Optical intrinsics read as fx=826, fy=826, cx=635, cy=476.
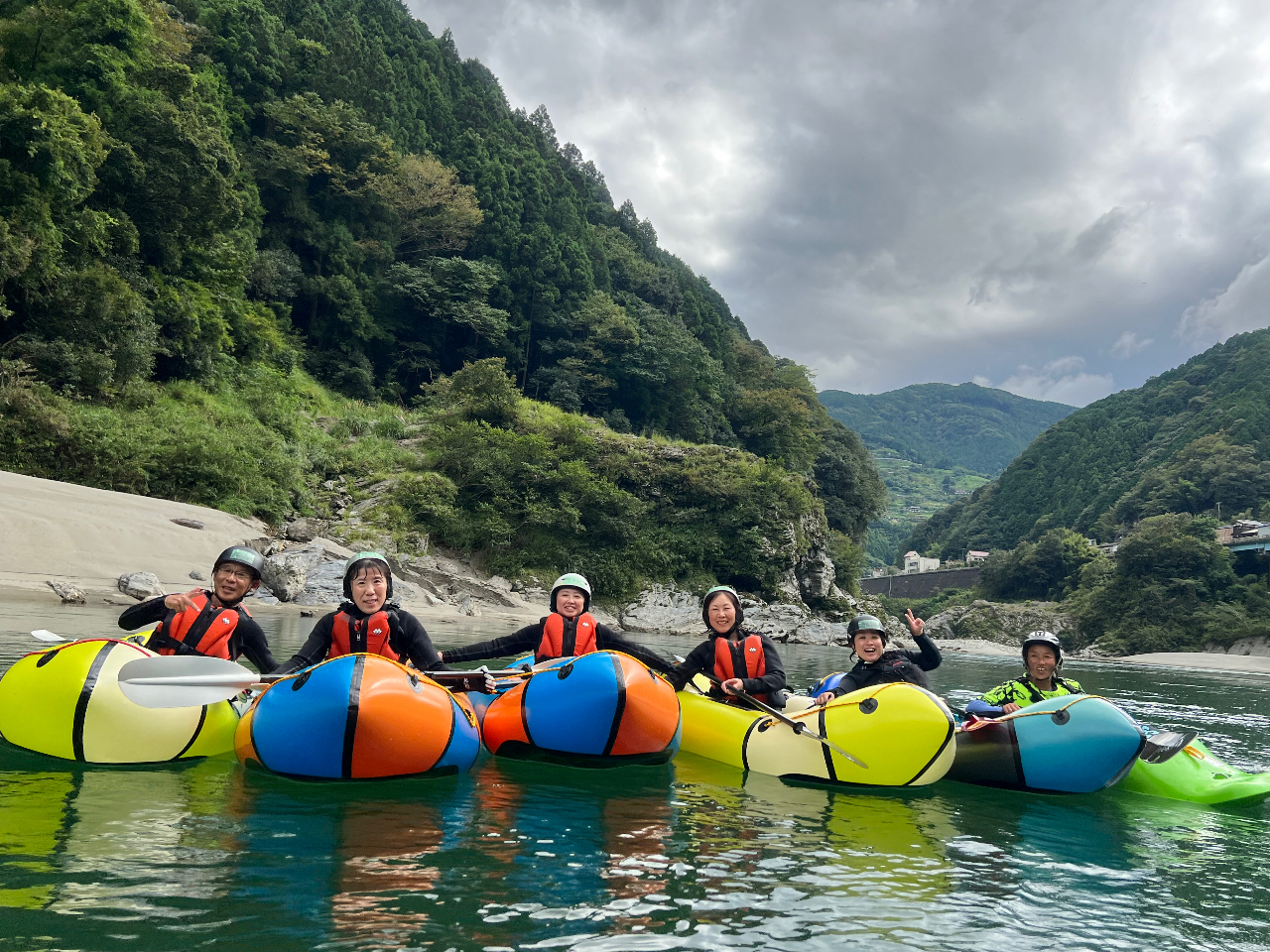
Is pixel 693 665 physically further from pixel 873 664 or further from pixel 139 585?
pixel 139 585

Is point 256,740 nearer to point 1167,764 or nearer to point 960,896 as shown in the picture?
point 960,896

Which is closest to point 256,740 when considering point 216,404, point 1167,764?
point 1167,764

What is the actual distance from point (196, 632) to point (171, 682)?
0.78m

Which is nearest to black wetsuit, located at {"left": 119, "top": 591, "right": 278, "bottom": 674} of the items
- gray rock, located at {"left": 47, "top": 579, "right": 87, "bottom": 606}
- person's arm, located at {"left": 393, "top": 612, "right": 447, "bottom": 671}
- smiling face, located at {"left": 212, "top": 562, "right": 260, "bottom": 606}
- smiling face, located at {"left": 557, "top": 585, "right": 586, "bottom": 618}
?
smiling face, located at {"left": 212, "top": 562, "right": 260, "bottom": 606}

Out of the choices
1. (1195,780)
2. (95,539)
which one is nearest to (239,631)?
(1195,780)

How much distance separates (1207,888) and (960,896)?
1368mm

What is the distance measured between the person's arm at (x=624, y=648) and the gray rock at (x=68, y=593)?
11917 mm

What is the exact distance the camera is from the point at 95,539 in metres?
16.5

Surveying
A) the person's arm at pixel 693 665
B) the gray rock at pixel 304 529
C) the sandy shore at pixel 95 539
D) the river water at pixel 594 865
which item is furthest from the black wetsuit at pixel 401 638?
the gray rock at pixel 304 529

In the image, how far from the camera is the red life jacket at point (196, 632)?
5.64 m

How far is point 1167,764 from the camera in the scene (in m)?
6.04

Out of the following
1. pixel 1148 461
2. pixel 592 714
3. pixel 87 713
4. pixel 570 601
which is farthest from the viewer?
pixel 1148 461

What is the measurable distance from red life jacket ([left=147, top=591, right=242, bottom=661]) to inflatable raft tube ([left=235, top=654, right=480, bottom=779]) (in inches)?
37.6

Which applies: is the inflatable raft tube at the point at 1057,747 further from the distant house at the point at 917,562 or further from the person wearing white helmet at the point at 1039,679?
the distant house at the point at 917,562
